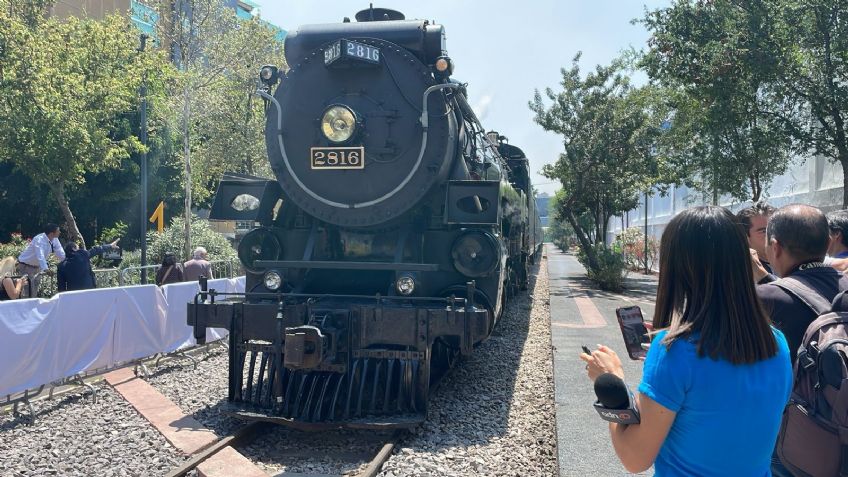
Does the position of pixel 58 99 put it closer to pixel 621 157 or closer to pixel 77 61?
pixel 77 61

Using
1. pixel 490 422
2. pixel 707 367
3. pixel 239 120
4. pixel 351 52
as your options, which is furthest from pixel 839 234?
pixel 239 120

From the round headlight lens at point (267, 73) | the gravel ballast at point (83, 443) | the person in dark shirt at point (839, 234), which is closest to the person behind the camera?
the person in dark shirt at point (839, 234)

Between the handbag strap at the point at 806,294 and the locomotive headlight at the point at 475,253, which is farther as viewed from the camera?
the locomotive headlight at the point at 475,253

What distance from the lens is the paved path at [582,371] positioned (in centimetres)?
479

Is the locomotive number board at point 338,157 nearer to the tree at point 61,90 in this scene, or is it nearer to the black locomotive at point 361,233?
the black locomotive at point 361,233

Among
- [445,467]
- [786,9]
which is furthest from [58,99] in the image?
[786,9]

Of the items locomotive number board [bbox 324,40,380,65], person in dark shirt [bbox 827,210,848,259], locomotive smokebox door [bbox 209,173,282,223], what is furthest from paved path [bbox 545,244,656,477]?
locomotive number board [bbox 324,40,380,65]

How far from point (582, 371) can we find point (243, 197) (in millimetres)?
4126

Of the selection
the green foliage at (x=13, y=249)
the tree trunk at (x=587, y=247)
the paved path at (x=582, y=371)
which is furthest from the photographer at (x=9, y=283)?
the tree trunk at (x=587, y=247)

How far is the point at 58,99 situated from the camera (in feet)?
43.1

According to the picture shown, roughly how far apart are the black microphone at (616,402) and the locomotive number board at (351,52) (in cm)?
472

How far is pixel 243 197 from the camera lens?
6.85m

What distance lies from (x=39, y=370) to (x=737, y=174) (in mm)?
14457

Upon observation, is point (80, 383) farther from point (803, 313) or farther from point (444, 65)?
point (803, 313)
